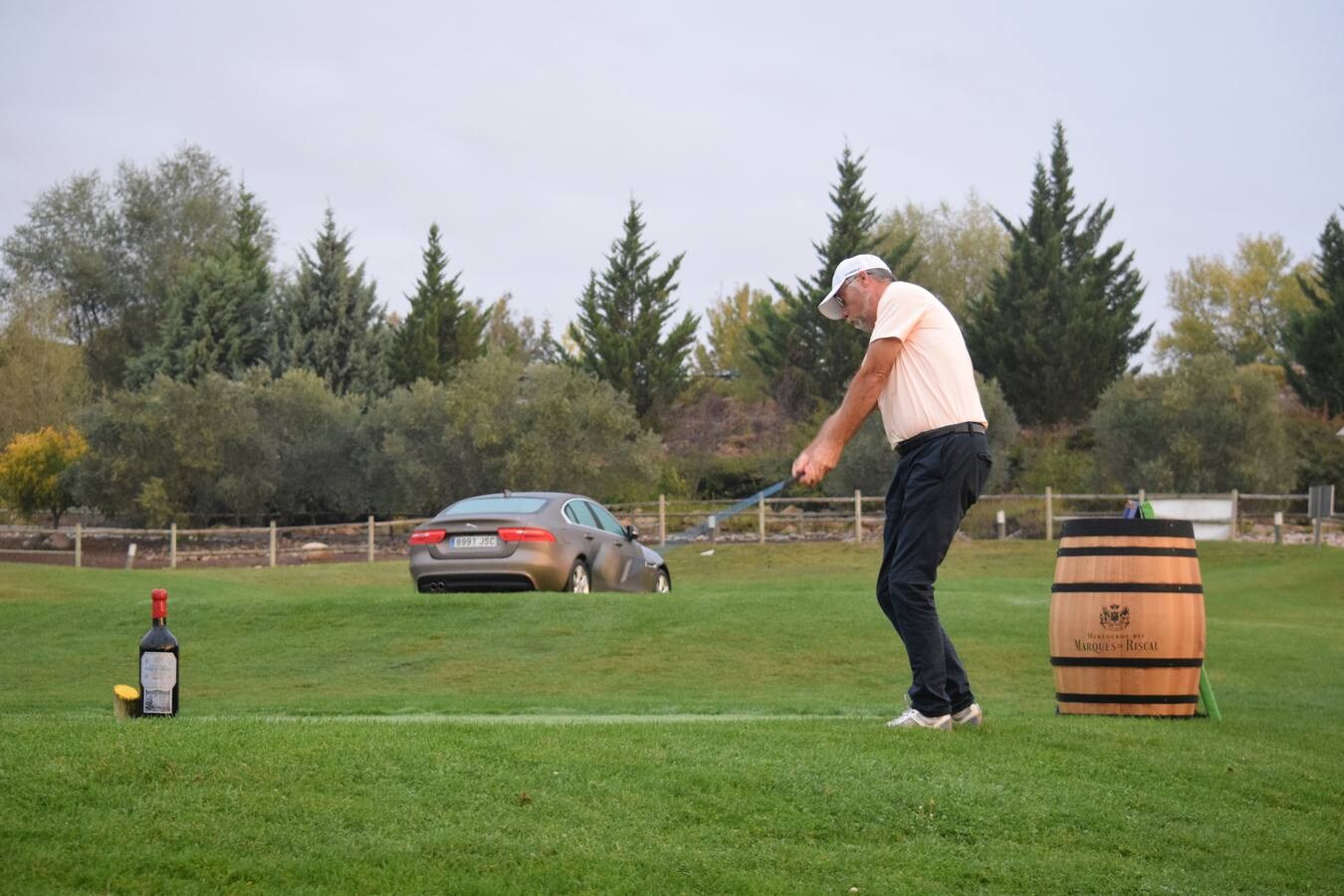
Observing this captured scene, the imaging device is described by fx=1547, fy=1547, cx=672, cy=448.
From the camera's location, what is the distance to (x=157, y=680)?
6.98 metres

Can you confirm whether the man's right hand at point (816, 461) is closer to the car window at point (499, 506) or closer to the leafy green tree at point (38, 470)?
the car window at point (499, 506)

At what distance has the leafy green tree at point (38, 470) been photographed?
5244 cm

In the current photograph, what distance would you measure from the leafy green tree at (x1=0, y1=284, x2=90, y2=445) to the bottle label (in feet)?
173

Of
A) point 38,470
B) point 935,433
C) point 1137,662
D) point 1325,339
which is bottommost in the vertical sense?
point 1137,662

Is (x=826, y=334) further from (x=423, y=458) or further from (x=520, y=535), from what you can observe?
(x=520, y=535)

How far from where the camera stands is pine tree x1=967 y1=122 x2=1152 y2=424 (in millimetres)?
62781

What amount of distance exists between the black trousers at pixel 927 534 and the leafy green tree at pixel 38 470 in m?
49.6

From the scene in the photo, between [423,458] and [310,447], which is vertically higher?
[310,447]

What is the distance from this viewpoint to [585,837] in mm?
4617

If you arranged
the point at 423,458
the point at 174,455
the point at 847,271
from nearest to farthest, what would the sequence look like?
1. the point at 847,271
2. the point at 174,455
3. the point at 423,458

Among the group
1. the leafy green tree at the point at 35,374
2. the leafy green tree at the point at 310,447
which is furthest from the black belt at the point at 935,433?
the leafy green tree at the point at 35,374

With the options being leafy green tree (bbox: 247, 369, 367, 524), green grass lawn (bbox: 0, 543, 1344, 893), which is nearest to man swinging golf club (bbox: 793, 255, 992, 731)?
green grass lawn (bbox: 0, 543, 1344, 893)

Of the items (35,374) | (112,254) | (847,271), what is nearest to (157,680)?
(847,271)

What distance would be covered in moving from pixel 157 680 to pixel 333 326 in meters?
58.4
